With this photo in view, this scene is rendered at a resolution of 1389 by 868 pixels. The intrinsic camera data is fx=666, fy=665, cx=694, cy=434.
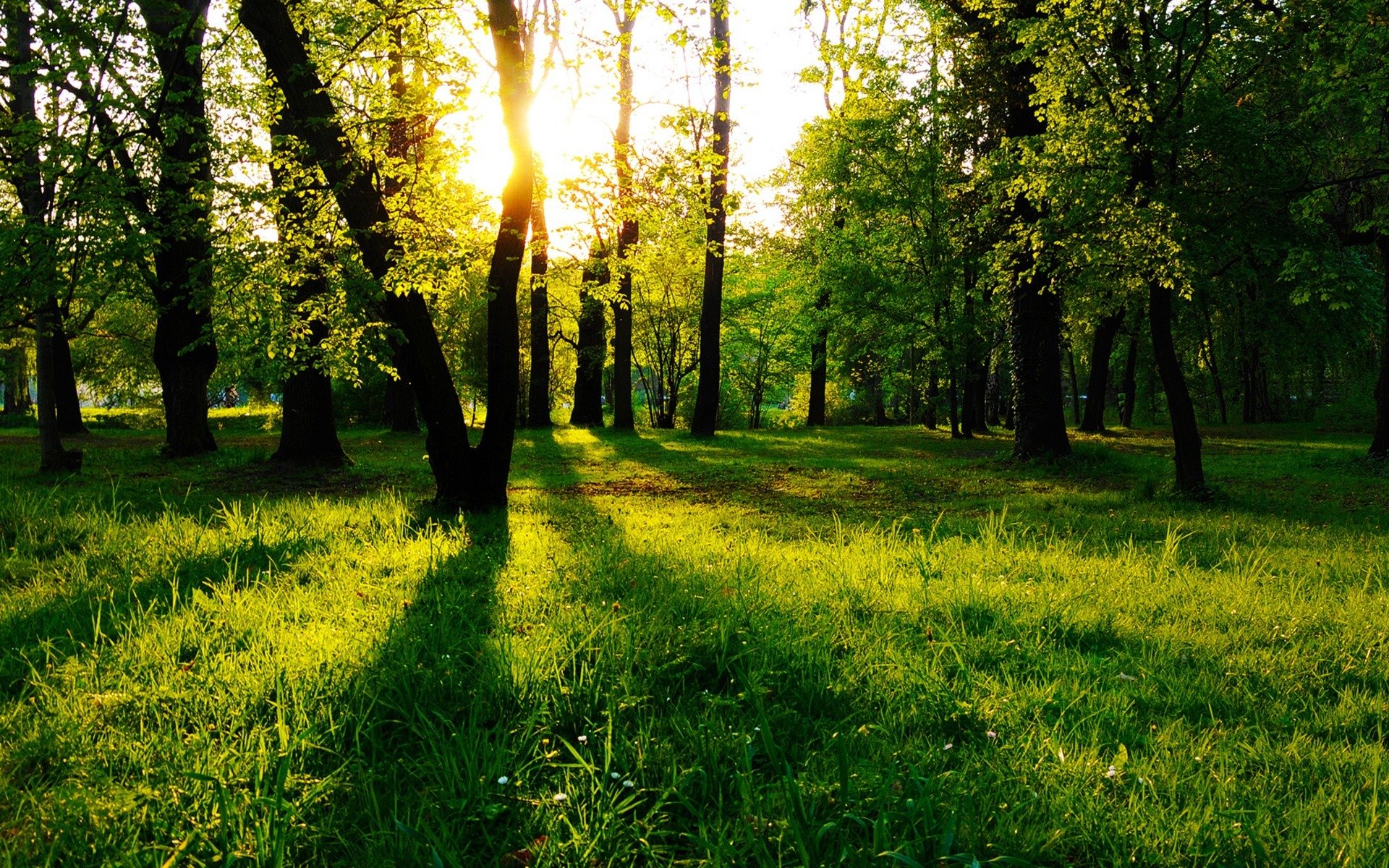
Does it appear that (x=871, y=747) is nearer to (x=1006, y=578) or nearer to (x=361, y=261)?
(x=1006, y=578)

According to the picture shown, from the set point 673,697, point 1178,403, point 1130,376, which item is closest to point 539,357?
point 1178,403

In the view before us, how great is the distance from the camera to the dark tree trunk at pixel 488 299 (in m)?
6.90

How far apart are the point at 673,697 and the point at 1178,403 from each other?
30.7 ft

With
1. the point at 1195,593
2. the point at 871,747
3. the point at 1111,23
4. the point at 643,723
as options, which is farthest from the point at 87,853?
the point at 1111,23

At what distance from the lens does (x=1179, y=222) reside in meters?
8.41

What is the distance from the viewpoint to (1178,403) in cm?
919

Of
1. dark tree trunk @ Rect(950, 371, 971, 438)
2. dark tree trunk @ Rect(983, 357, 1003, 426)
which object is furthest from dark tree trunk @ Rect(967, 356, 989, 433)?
dark tree trunk @ Rect(950, 371, 971, 438)

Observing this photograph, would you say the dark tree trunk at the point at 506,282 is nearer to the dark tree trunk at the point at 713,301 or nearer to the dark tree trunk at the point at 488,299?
the dark tree trunk at the point at 488,299

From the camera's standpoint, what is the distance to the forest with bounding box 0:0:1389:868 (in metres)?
2.20

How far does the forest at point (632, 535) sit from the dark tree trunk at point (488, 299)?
0.06 meters

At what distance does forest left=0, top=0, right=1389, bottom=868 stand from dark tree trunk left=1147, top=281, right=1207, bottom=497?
7 centimetres

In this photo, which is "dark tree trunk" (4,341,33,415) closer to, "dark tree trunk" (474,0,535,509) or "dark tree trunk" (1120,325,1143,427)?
"dark tree trunk" (474,0,535,509)

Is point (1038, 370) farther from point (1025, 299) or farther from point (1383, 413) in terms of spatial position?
point (1383, 413)

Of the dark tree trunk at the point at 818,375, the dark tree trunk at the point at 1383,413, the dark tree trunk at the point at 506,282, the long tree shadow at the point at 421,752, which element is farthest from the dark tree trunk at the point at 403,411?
the dark tree trunk at the point at 1383,413
